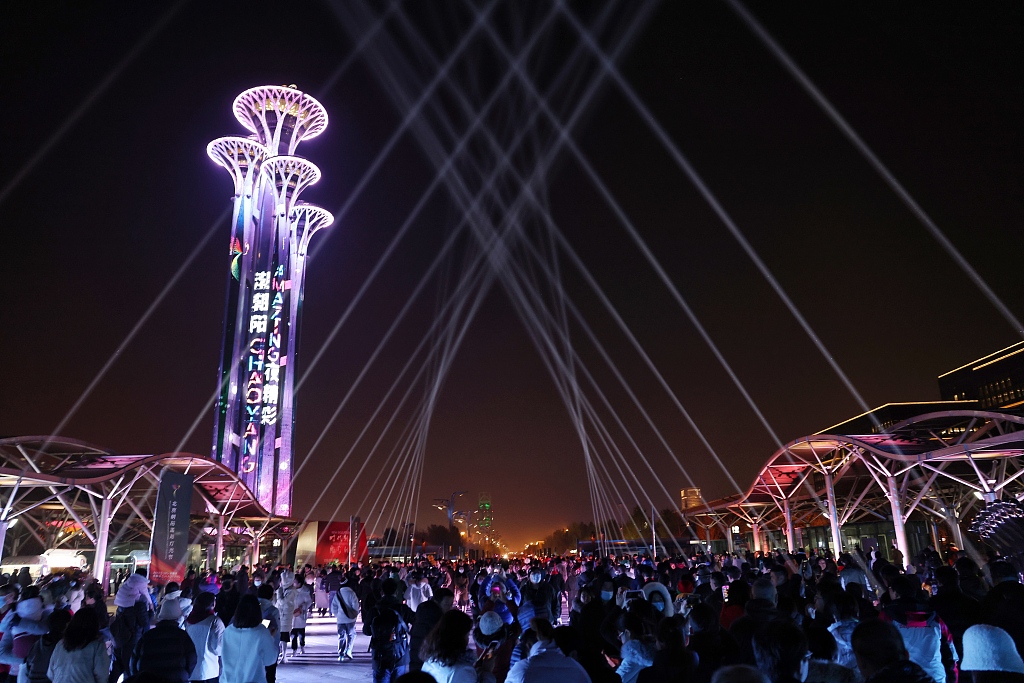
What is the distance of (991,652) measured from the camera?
4.73 m

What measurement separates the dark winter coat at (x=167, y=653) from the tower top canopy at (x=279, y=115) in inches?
2209

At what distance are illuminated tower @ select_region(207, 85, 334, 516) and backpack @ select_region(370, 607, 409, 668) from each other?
152ft

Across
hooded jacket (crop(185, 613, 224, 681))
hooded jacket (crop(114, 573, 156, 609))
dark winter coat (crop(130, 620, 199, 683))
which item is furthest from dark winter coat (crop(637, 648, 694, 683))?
hooded jacket (crop(114, 573, 156, 609))

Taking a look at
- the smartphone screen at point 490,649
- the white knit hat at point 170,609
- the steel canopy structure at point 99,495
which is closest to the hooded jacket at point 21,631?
the white knit hat at point 170,609

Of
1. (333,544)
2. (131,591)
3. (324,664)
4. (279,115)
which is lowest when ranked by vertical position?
(324,664)

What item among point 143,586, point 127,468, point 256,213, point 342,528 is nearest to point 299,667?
point 143,586

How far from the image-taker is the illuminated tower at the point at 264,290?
53.5 metres

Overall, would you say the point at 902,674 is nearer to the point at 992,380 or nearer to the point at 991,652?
the point at 991,652

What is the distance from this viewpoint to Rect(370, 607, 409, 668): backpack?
920 centimetres

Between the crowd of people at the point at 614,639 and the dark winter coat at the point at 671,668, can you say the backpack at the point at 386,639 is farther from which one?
the dark winter coat at the point at 671,668

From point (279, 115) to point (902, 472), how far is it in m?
51.1

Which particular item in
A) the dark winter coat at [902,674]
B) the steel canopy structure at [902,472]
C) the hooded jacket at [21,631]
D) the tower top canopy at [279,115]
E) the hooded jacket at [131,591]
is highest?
the tower top canopy at [279,115]

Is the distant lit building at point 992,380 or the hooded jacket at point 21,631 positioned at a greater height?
the distant lit building at point 992,380

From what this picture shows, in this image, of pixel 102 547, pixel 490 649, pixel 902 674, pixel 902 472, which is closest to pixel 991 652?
pixel 902 674
